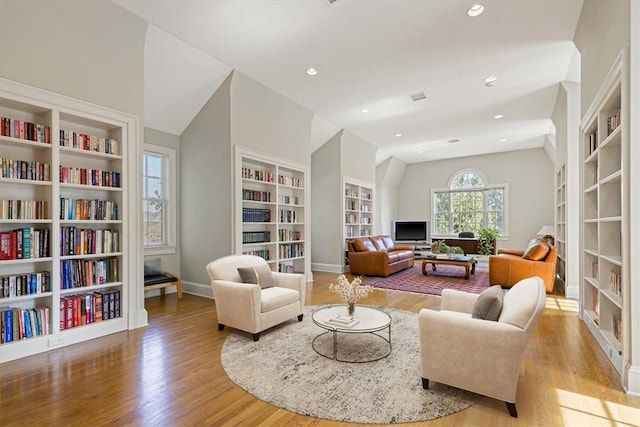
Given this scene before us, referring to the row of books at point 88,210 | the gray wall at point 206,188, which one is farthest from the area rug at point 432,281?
the row of books at point 88,210

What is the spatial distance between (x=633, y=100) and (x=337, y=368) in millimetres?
3088

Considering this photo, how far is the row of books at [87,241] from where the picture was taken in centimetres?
326

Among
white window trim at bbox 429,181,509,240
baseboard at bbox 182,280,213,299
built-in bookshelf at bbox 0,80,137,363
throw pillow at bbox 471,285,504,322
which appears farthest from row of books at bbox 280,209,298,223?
white window trim at bbox 429,181,509,240

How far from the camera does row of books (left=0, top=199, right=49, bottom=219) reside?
2.87m

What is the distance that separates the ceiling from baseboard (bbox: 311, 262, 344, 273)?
355 centimetres

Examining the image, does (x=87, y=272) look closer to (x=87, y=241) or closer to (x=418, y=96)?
(x=87, y=241)

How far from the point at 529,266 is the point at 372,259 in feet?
9.50

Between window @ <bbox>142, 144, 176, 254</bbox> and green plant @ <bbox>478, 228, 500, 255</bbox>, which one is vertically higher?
window @ <bbox>142, 144, 176, 254</bbox>

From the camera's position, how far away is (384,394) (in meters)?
2.27

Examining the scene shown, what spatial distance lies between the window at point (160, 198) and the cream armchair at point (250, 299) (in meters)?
2.13

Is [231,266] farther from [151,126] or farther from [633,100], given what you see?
[633,100]

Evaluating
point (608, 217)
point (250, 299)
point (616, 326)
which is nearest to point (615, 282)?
point (616, 326)

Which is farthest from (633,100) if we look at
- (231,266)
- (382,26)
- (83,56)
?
(83,56)

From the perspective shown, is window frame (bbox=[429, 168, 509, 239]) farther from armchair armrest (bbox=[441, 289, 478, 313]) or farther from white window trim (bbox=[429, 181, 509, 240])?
armchair armrest (bbox=[441, 289, 478, 313])
